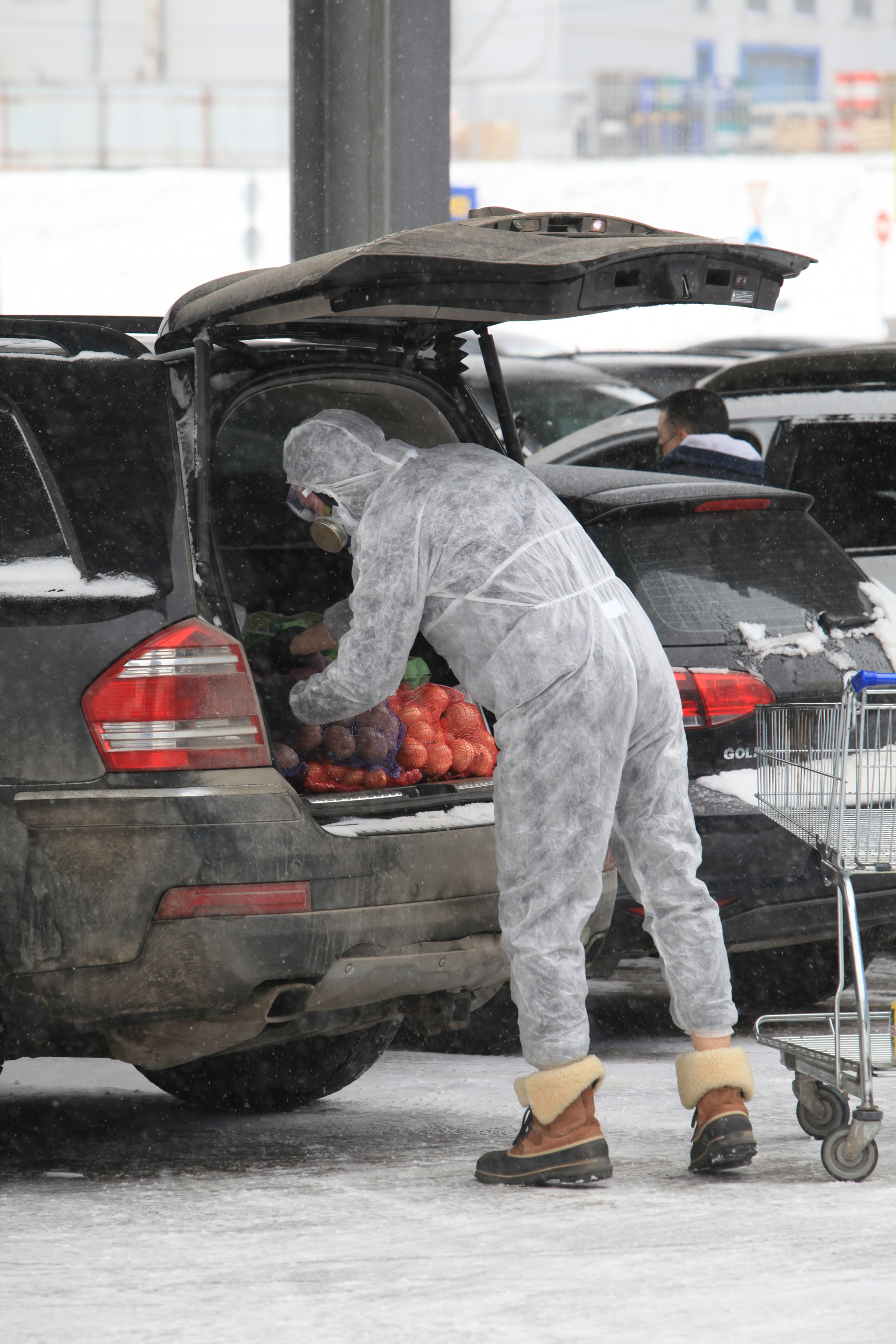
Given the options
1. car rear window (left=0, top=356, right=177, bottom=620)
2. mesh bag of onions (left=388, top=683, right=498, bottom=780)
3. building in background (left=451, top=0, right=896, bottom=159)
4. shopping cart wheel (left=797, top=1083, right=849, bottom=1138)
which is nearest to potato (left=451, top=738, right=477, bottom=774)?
mesh bag of onions (left=388, top=683, right=498, bottom=780)

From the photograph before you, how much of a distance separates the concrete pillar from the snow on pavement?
17.4 ft

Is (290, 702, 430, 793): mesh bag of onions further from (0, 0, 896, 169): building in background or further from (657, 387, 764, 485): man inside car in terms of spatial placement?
(0, 0, 896, 169): building in background

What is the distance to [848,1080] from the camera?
4.29 metres

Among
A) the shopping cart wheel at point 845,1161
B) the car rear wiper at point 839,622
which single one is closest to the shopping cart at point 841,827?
the shopping cart wheel at point 845,1161

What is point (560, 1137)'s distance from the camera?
420 cm

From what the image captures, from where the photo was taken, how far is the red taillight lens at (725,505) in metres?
5.50

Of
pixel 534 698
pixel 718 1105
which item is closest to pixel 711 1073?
pixel 718 1105

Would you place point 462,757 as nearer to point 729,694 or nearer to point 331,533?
point 331,533

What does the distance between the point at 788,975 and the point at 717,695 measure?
4.90 ft

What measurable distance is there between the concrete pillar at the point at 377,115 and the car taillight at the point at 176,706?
554 cm

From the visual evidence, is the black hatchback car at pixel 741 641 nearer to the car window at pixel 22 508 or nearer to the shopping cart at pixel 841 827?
the shopping cart at pixel 841 827

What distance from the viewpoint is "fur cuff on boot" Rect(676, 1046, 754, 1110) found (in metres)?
4.30

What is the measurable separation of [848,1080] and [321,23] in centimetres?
689

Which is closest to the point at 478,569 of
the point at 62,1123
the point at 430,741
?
the point at 430,741
